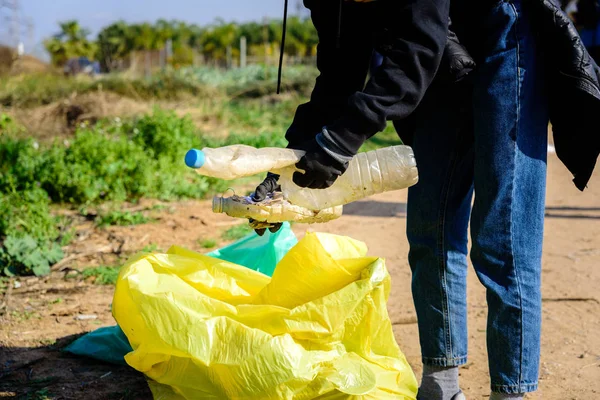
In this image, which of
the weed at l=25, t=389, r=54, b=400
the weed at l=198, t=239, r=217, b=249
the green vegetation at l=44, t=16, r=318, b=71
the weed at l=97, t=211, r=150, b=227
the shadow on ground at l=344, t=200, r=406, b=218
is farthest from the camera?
the green vegetation at l=44, t=16, r=318, b=71

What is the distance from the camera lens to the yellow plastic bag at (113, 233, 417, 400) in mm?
2053

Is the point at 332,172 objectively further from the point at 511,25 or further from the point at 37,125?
the point at 37,125

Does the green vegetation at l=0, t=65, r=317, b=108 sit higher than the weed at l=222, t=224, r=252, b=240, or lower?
higher

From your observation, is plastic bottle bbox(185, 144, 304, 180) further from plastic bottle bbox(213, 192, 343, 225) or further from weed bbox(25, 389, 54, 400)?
weed bbox(25, 389, 54, 400)

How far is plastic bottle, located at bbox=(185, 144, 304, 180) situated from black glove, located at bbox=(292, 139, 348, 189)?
37 millimetres

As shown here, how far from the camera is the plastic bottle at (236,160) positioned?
174 centimetres

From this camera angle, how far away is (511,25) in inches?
76.5

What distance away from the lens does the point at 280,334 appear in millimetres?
2146

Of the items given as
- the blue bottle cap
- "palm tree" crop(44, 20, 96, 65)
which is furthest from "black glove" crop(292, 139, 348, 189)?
"palm tree" crop(44, 20, 96, 65)

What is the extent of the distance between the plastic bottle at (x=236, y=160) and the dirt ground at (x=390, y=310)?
3.88 ft

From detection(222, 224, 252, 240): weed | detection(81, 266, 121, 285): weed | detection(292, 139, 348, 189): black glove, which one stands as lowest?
detection(81, 266, 121, 285): weed

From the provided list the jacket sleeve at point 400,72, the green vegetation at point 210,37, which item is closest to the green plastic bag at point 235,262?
the jacket sleeve at point 400,72

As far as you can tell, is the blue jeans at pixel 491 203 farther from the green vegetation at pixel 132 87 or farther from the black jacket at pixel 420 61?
the green vegetation at pixel 132 87

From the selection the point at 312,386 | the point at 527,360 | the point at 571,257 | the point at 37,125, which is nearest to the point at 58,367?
the point at 312,386
